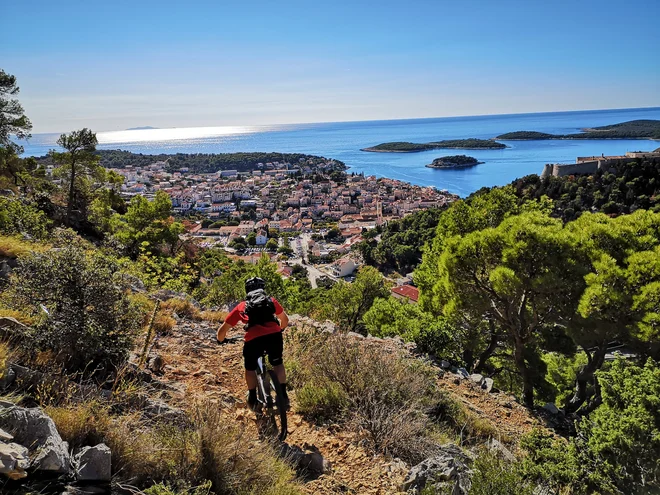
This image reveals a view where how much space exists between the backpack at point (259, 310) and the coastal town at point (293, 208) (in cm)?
3409

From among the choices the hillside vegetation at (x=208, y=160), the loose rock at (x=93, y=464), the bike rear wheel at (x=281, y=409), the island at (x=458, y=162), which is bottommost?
the bike rear wheel at (x=281, y=409)

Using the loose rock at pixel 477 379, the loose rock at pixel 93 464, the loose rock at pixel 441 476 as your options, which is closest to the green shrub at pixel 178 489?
the loose rock at pixel 93 464

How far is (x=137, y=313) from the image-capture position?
330 cm

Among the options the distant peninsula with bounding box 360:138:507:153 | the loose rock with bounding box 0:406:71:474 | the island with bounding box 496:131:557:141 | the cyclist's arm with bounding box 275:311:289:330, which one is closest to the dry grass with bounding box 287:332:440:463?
the cyclist's arm with bounding box 275:311:289:330

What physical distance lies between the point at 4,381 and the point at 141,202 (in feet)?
44.8

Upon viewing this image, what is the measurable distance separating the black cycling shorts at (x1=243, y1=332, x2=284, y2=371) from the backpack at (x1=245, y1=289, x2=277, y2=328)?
0.15 metres

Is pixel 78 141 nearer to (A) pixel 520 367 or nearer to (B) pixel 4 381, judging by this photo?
(B) pixel 4 381

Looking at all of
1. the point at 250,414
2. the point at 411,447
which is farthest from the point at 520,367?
the point at 250,414

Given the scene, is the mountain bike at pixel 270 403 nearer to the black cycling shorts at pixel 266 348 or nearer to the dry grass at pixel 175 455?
the black cycling shorts at pixel 266 348

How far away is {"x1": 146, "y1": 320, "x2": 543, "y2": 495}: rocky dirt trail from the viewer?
9.45 ft

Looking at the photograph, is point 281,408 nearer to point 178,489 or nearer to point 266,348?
point 266,348

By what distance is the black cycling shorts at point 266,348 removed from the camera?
10.6ft

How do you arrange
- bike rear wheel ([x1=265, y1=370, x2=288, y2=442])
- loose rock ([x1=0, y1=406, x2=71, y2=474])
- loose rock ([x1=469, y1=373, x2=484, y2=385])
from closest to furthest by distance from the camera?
loose rock ([x1=0, y1=406, x2=71, y2=474]), bike rear wheel ([x1=265, y1=370, x2=288, y2=442]), loose rock ([x1=469, y1=373, x2=484, y2=385])

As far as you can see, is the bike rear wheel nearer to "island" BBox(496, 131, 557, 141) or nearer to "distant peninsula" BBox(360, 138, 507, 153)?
"distant peninsula" BBox(360, 138, 507, 153)
